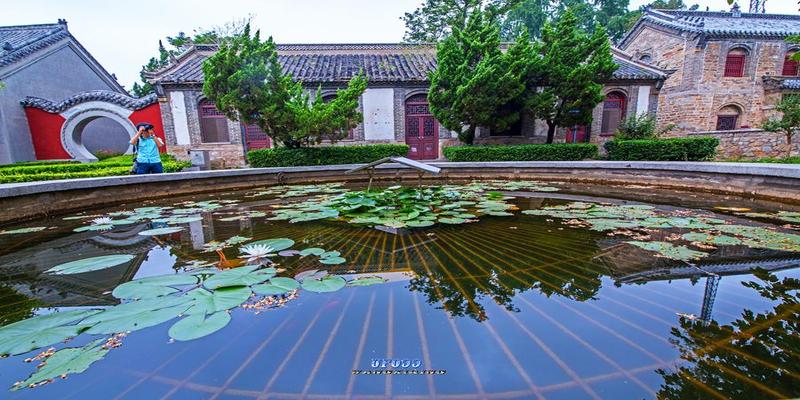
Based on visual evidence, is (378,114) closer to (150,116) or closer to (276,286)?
(150,116)

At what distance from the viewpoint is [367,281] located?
1787mm

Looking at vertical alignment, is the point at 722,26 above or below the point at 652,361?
above

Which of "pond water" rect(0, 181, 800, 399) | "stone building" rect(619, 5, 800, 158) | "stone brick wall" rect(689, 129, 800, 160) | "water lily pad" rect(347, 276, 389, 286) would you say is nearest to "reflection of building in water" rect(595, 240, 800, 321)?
"pond water" rect(0, 181, 800, 399)

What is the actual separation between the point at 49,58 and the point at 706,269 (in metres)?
20.9

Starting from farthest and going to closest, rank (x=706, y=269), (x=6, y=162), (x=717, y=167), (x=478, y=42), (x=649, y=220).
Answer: (x=6, y=162) < (x=478, y=42) < (x=717, y=167) < (x=649, y=220) < (x=706, y=269)

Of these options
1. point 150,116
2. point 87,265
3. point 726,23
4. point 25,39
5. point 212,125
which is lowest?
point 87,265

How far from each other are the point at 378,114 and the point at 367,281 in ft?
36.0

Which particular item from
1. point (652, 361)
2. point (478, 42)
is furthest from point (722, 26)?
point (652, 361)

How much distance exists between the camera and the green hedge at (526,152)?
29.6ft

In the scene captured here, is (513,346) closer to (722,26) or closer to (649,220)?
(649,220)

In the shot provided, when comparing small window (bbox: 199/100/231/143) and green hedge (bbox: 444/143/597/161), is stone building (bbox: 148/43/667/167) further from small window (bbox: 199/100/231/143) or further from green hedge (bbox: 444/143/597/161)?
green hedge (bbox: 444/143/597/161)

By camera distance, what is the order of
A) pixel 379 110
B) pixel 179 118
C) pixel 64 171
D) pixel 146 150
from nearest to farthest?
pixel 146 150 < pixel 64 171 < pixel 179 118 < pixel 379 110

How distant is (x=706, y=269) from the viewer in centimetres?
191

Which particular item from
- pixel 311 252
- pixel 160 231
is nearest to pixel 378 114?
pixel 160 231
